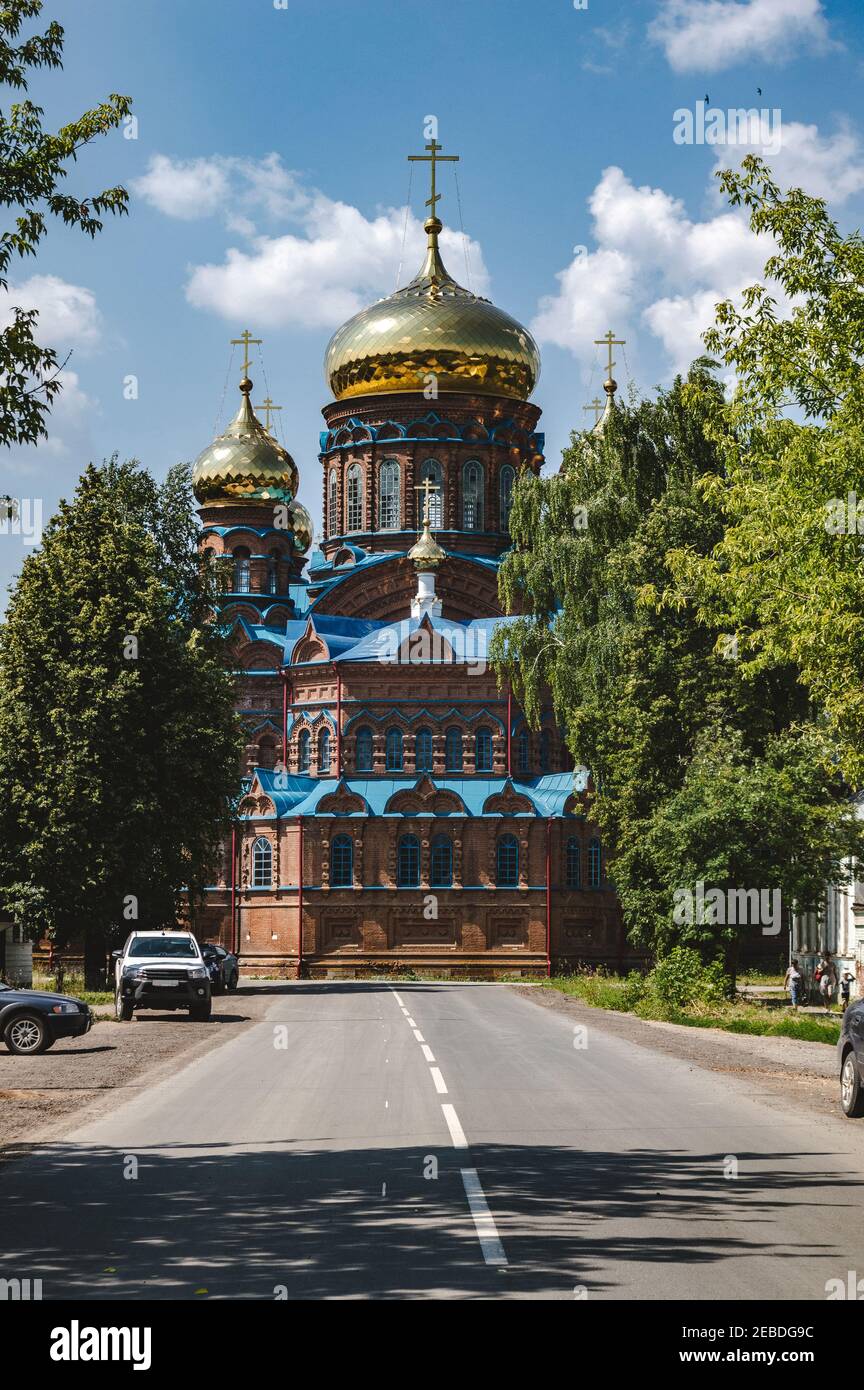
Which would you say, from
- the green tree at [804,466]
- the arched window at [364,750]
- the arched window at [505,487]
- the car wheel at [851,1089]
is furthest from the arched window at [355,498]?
the car wheel at [851,1089]

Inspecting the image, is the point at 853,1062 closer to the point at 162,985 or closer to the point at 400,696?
the point at 162,985

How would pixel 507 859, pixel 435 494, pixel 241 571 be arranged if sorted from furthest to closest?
pixel 241 571 < pixel 435 494 < pixel 507 859

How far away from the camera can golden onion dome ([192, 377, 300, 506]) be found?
2447 inches

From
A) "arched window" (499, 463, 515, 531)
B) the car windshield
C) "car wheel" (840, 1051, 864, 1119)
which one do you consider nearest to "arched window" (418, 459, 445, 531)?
"arched window" (499, 463, 515, 531)

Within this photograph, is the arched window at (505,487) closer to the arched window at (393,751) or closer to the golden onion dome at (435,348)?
the golden onion dome at (435,348)

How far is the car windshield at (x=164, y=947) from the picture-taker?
28.3m

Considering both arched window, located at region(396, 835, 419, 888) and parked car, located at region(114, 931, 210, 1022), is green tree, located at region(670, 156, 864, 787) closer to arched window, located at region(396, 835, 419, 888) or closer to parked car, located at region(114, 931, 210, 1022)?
parked car, located at region(114, 931, 210, 1022)

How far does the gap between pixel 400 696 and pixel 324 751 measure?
3.14m

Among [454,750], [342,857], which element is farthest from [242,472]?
[342,857]

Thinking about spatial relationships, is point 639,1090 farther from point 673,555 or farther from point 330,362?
point 330,362

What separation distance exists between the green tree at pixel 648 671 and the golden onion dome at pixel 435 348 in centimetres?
2183

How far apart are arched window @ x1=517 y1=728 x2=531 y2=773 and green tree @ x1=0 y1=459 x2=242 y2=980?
17.7 metres

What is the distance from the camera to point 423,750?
53.9m

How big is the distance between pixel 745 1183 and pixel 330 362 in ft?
180
